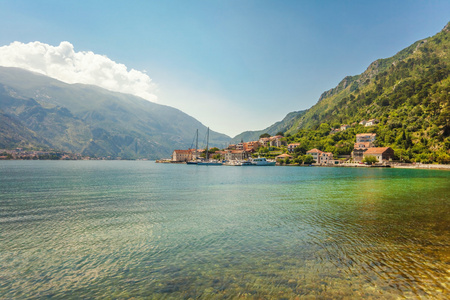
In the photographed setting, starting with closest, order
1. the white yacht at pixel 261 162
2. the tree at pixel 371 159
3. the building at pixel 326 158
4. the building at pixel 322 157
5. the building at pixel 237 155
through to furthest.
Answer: the tree at pixel 371 159, the building at pixel 326 158, the building at pixel 322 157, the white yacht at pixel 261 162, the building at pixel 237 155

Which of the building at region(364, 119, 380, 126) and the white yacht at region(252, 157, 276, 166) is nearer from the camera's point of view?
the white yacht at region(252, 157, 276, 166)

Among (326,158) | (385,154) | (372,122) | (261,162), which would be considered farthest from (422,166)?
(261,162)

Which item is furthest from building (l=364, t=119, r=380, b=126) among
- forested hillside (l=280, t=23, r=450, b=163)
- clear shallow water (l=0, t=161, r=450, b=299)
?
clear shallow water (l=0, t=161, r=450, b=299)

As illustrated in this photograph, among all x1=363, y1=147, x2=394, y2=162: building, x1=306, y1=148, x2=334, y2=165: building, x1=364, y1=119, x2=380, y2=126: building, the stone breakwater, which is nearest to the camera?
the stone breakwater

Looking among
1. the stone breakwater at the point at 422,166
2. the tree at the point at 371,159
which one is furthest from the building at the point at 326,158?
the stone breakwater at the point at 422,166

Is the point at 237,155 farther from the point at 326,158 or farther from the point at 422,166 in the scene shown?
the point at 422,166

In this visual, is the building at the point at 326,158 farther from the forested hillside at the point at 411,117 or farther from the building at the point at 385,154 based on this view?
the building at the point at 385,154

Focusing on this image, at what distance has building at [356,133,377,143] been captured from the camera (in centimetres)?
13899

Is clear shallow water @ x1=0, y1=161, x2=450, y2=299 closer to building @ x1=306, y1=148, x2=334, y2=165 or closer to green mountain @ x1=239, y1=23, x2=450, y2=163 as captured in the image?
green mountain @ x1=239, y1=23, x2=450, y2=163

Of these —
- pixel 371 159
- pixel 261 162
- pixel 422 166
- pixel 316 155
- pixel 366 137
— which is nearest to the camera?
pixel 422 166

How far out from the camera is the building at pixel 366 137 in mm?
138988

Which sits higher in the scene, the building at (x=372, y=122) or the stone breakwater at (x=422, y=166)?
the building at (x=372, y=122)

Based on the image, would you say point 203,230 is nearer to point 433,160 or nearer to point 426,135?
point 433,160

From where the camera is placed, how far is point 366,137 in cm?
14100
